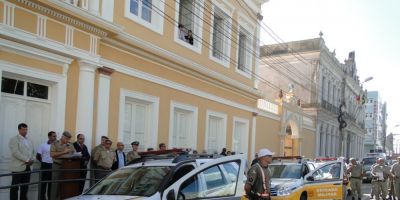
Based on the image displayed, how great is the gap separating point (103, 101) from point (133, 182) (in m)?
5.76

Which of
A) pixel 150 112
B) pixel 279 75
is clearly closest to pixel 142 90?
pixel 150 112

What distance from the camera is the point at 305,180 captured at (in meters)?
12.0

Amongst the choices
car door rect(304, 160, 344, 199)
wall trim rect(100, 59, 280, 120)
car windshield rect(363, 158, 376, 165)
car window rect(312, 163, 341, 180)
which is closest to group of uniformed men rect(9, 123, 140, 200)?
wall trim rect(100, 59, 280, 120)

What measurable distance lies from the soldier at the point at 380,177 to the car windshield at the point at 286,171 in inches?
204

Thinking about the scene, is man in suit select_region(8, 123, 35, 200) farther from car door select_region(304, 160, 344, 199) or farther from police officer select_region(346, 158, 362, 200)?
police officer select_region(346, 158, 362, 200)

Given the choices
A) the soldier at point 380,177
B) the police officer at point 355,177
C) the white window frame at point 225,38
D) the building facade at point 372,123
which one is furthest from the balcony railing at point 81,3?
the building facade at point 372,123

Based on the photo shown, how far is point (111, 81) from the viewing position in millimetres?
12812

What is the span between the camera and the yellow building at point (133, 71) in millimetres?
10203

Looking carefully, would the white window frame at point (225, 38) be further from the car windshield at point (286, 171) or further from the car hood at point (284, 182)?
the car hood at point (284, 182)

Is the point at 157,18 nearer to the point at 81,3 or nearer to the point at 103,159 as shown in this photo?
the point at 81,3

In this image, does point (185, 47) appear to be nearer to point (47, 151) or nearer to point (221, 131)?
point (221, 131)

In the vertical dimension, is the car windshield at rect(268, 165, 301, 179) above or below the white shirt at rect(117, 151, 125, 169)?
below

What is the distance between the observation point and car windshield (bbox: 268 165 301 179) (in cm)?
1218

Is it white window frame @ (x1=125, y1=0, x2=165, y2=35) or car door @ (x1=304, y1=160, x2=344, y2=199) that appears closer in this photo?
car door @ (x1=304, y1=160, x2=344, y2=199)
